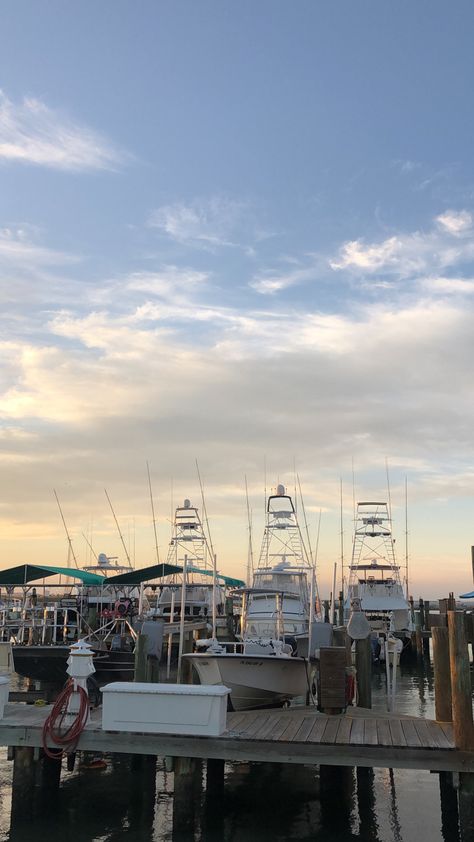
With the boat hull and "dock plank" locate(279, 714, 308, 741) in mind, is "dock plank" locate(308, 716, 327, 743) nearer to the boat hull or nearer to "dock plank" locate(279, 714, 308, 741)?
"dock plank" locate(279, 714, 308, 741)

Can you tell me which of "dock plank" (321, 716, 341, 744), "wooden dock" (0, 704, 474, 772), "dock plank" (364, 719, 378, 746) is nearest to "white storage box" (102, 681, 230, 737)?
"wooden dock" (0, 704, 474, 772)

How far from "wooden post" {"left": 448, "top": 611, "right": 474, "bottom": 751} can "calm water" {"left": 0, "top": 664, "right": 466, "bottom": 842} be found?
2434mm

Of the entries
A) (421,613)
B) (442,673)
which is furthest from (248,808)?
(421,613)

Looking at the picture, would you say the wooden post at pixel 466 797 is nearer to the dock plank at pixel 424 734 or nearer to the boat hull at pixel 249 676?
the dock plank at pixel 424 734

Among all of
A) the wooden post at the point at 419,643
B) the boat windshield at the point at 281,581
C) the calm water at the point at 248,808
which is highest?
the boat windshield at the point at 281,581

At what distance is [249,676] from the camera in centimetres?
1648

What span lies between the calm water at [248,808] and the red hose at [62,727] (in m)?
1.53

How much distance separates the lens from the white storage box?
1195cm

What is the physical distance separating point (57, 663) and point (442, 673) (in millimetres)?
12177

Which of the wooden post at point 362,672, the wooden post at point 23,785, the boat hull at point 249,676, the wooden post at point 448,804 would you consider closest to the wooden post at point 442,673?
the wooden post at point 448,804

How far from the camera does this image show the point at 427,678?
34.4 metres

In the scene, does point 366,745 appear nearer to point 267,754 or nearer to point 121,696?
point 267,754

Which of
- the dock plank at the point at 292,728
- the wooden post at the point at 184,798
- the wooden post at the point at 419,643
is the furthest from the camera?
the wooden post at the point at 419,643

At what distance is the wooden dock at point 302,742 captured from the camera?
11.4 meters
